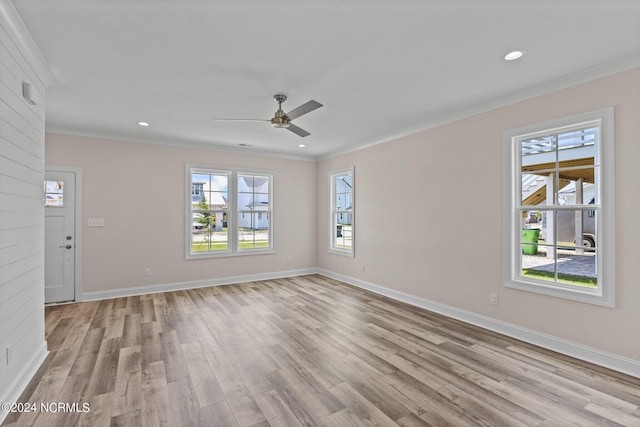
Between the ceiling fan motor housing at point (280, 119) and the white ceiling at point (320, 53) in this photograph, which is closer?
the white ceiling at point (320, 53)

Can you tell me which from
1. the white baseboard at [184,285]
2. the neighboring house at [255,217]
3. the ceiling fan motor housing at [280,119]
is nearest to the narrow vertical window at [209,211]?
the neighboring house at [255,217]

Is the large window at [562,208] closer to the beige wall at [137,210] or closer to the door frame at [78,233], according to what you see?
the beige wall at [137,210]

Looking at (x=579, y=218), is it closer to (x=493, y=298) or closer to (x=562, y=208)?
(x=562, y=208)

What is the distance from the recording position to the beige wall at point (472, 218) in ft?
8.70

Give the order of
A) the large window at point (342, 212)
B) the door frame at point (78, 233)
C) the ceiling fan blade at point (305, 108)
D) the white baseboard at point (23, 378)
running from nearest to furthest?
Result: 1. the white baseboard at point (23, 378)
2. the ceiling fan blade at point (305, 108)
3. the door frame at point (78, 233)
4. the large window at point (342, 212)

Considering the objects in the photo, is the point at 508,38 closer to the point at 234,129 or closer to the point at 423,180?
the point at 423,180

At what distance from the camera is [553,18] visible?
2.10 m

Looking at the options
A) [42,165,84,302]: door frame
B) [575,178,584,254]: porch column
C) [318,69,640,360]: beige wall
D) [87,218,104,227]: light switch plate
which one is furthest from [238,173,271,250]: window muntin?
[575,178,584,254]: porch column

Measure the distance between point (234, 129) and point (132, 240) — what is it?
2582 millimetres

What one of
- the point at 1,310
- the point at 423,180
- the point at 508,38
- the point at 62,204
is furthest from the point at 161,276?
the point at 508,38

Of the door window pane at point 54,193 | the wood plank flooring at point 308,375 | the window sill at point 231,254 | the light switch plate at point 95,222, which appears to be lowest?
the wood plank flooring at point 308,375

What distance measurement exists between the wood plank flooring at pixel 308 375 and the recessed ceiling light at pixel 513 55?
2.71 meters

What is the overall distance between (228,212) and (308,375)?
4.15 metres

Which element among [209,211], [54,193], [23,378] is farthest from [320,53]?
[54,193]
